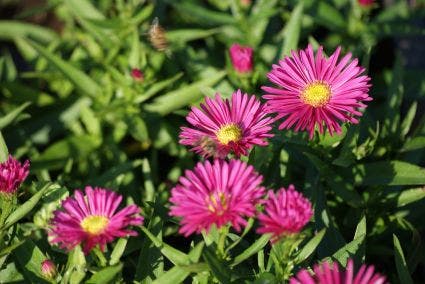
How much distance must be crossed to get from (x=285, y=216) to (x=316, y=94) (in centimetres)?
35

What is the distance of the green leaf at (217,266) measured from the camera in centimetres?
113

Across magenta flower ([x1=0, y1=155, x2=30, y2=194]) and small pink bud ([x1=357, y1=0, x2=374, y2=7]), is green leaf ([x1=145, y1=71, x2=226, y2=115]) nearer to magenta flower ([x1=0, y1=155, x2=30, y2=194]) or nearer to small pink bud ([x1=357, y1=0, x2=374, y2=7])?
small pink bud ([x1=357, y1=0, x2=374, y2=7])

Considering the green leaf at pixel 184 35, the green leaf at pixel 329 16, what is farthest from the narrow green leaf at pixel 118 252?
the green leaf at pixel 329 16

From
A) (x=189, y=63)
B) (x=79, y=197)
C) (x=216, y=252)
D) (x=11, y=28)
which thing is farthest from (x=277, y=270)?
(x=11, y=28)

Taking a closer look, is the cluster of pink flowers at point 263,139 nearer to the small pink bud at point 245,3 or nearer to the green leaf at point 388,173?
the green leaf at point 388,173

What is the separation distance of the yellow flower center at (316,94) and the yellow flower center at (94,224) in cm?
48

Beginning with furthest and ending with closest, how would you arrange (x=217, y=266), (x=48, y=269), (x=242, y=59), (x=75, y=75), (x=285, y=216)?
(x=75, y=75) → (x=242, y=59) → (x=48, y=269) → (x=217, y=266) → (x=285, y=216)

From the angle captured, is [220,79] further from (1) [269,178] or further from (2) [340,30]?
(2) [340,30]

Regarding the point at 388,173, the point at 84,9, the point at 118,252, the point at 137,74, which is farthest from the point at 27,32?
the point at 388,173

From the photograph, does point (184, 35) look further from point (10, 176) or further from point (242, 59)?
point (10, 176)

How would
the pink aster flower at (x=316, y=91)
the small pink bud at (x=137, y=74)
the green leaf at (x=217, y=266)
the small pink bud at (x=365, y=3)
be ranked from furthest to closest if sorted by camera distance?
1. the small pink bud at (x=365, y=3)
2. the small pink bud at (x=137, y=74)
3. the pink aster flower at (x=316, y=91)
4. the green leaf at (x=217, y=266)

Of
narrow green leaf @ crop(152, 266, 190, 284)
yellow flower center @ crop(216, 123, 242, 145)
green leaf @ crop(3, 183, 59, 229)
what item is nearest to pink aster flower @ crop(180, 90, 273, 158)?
yellow flower center @ crop(216, 123, 242, 145)

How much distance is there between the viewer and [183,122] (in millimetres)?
2039

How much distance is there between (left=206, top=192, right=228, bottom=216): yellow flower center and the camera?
3.48 ft
